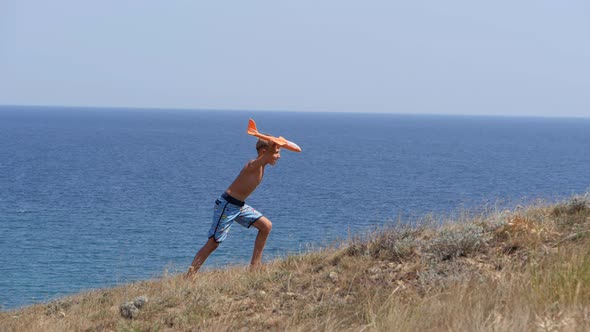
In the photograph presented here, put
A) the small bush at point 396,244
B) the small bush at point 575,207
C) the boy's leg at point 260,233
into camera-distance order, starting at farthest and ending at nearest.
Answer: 1. the boy's leg at point 260,233
2. the small bush at point 575,207
3. the small bush at point 396,244

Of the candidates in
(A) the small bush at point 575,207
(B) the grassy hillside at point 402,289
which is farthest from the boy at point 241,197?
(A) the small bush at point 575,207

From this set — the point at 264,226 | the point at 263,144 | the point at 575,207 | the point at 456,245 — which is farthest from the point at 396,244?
the point at 575,207

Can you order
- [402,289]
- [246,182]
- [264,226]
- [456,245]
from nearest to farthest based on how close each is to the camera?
[402,289] → [456,245] → [246,182] → [264,226]

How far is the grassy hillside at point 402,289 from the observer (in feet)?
17.3

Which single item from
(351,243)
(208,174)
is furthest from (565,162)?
(351,243)

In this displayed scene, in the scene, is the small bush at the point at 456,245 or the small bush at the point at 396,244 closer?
the small bush at the point at 456,245

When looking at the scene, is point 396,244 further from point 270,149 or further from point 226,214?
point 226,214

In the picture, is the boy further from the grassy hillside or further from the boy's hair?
the grassy hillside

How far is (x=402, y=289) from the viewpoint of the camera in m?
6.77

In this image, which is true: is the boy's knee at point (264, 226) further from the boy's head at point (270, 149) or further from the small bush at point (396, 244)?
the small bush at point (396, 244)

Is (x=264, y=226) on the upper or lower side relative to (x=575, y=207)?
lower

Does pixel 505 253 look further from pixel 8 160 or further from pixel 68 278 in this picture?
pixel 8 160

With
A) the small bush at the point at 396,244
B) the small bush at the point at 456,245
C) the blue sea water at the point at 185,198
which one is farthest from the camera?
the blue sea water at the point at 185,198

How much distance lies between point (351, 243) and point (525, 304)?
354cm
